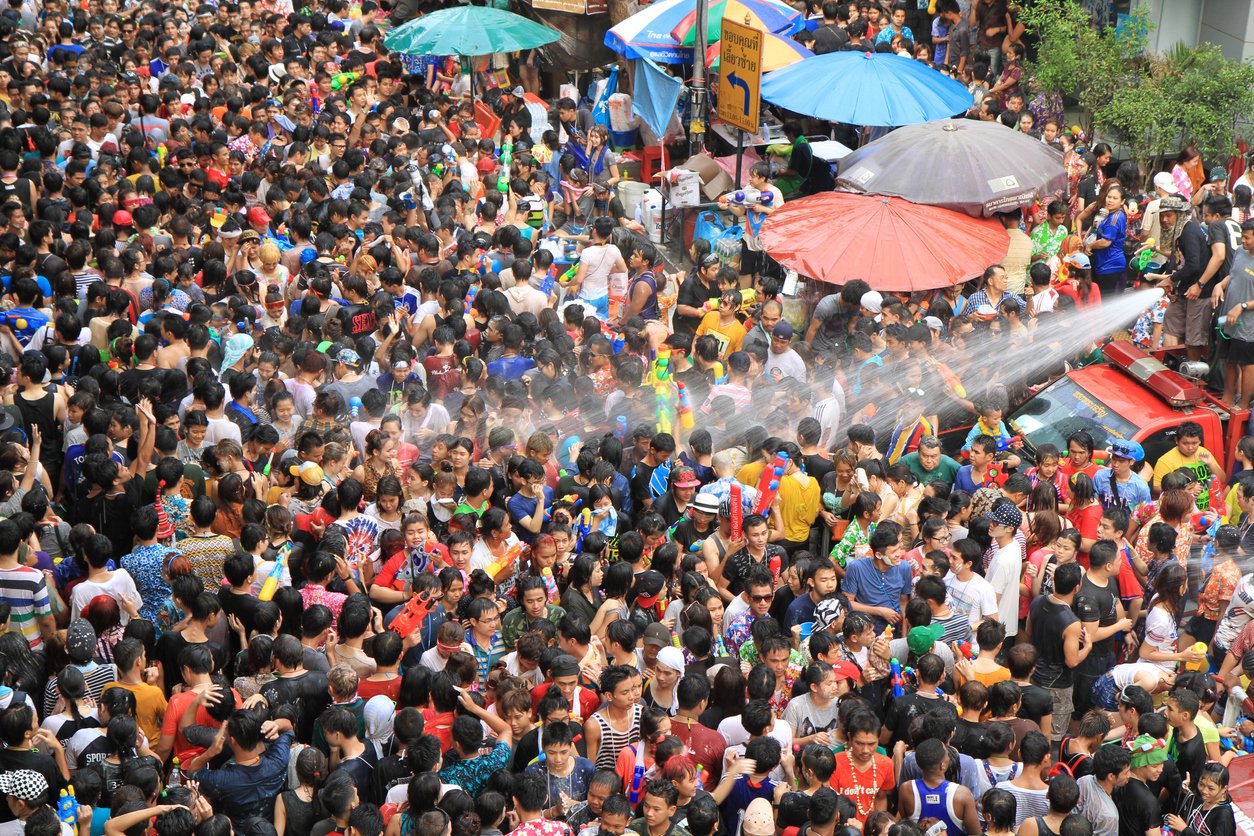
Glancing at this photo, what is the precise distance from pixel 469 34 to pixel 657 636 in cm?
1154

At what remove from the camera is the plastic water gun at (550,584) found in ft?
27.7

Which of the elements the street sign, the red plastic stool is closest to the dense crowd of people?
the street sign

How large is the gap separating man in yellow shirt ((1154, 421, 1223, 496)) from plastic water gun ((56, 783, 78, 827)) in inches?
271

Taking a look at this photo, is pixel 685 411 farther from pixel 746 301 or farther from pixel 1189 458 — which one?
pixel 1189 458

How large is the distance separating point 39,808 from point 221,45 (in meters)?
15.6

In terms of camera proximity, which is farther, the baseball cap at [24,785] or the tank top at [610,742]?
the tank top at [610,742]

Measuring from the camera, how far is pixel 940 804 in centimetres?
687

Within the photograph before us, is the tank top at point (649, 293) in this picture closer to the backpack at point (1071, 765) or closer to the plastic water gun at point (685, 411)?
the plastic water gun at point (685, 411)

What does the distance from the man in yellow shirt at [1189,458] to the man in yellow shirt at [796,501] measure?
2359 millimetres

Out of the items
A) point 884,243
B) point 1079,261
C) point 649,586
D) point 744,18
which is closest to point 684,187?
point 744,18

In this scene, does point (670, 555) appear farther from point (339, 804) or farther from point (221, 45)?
point (221, 45)

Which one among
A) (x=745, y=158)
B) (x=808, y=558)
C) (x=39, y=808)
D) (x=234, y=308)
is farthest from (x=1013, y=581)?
(x=745, y=158)

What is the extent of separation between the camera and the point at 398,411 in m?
10.6

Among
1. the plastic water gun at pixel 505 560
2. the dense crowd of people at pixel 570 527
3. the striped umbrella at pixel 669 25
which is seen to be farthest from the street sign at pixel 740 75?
the plastic water gun at pixel 505 560
